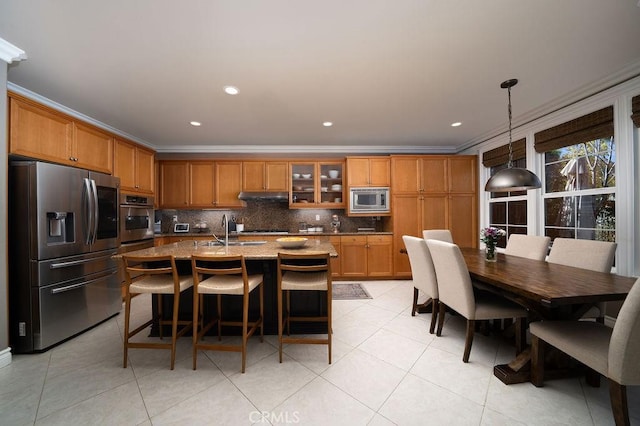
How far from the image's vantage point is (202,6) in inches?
58.0

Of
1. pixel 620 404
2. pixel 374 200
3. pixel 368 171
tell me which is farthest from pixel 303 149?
pixel 620 404

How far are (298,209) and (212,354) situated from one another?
3143 millimetres

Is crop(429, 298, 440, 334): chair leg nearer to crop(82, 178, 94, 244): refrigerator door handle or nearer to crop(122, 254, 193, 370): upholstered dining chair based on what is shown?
crop(122, 254, 193, 370): upholstered dining chair

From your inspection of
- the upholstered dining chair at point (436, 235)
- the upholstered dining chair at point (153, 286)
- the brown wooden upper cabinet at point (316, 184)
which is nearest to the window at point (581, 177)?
the upholstered dining chair at point (436, 235)

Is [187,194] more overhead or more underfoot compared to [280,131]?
more underfoot

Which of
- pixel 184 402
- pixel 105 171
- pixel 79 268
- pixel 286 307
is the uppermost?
pixel 105 171

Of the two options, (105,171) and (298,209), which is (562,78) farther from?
(105,171)

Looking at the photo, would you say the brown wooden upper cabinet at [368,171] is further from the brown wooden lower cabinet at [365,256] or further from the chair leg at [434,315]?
the chair leg at [434,315]

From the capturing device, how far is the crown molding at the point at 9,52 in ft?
5.86

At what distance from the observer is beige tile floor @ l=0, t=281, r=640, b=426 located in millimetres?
1434

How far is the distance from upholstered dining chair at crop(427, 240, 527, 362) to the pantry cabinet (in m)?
2.23

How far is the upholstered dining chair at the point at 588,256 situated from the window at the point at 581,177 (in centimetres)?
73

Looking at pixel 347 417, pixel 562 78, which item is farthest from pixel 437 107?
pixel 347 417

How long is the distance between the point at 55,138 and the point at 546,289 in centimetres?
451
